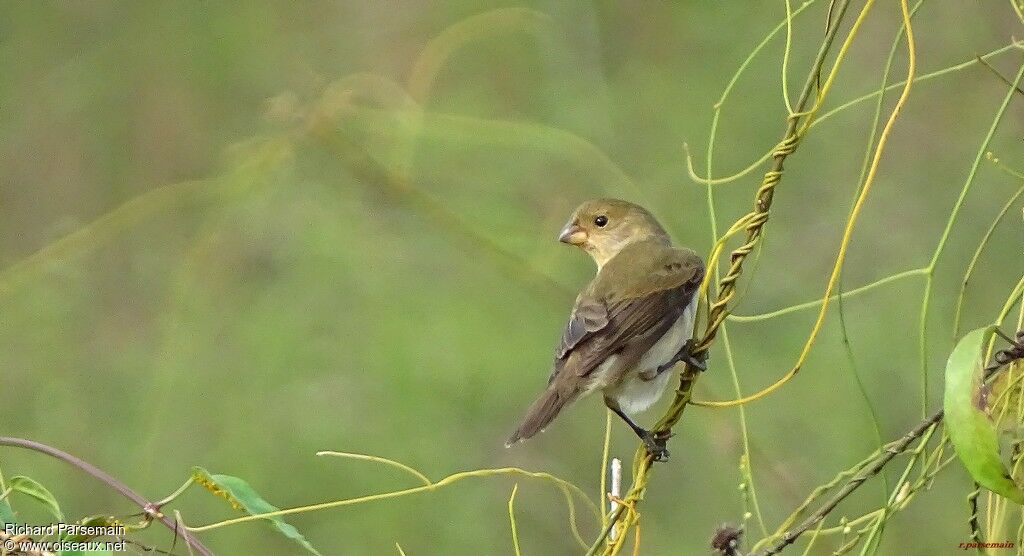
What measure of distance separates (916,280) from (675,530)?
157cm

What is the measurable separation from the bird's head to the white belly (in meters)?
0.66

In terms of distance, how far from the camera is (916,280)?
6.81 m

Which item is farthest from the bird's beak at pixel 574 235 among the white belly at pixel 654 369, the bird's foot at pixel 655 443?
the bird's foot at pixel 655 443

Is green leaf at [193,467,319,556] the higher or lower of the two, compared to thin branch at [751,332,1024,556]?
higher

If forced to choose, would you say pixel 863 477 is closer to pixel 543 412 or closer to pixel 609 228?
pixel 543 412

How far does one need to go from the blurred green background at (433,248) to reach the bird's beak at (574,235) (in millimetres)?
634

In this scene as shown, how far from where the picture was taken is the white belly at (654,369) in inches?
178

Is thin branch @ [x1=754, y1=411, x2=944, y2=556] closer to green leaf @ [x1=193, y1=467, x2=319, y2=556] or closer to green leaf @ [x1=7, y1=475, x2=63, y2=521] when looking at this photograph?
green leaf @ [x1=193, y1=467, x2=319, y2=556]

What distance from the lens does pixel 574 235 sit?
17.6 ft

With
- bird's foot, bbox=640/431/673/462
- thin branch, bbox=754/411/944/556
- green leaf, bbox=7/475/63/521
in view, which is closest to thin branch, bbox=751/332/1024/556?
thin branch, bbox=754/411/944/556

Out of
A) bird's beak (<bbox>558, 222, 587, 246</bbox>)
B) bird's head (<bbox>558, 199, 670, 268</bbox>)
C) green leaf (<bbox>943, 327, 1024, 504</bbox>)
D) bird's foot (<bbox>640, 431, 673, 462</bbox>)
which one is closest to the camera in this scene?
green leaf (<bbox>943, 327, 1024, 504</bbox>)

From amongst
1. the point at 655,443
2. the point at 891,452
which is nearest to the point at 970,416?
the point at 891,452

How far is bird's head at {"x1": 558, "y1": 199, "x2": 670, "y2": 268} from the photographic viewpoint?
5.22 metres

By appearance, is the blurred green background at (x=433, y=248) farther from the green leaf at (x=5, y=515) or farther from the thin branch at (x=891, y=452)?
the green leaf at (x=5, y=515)
